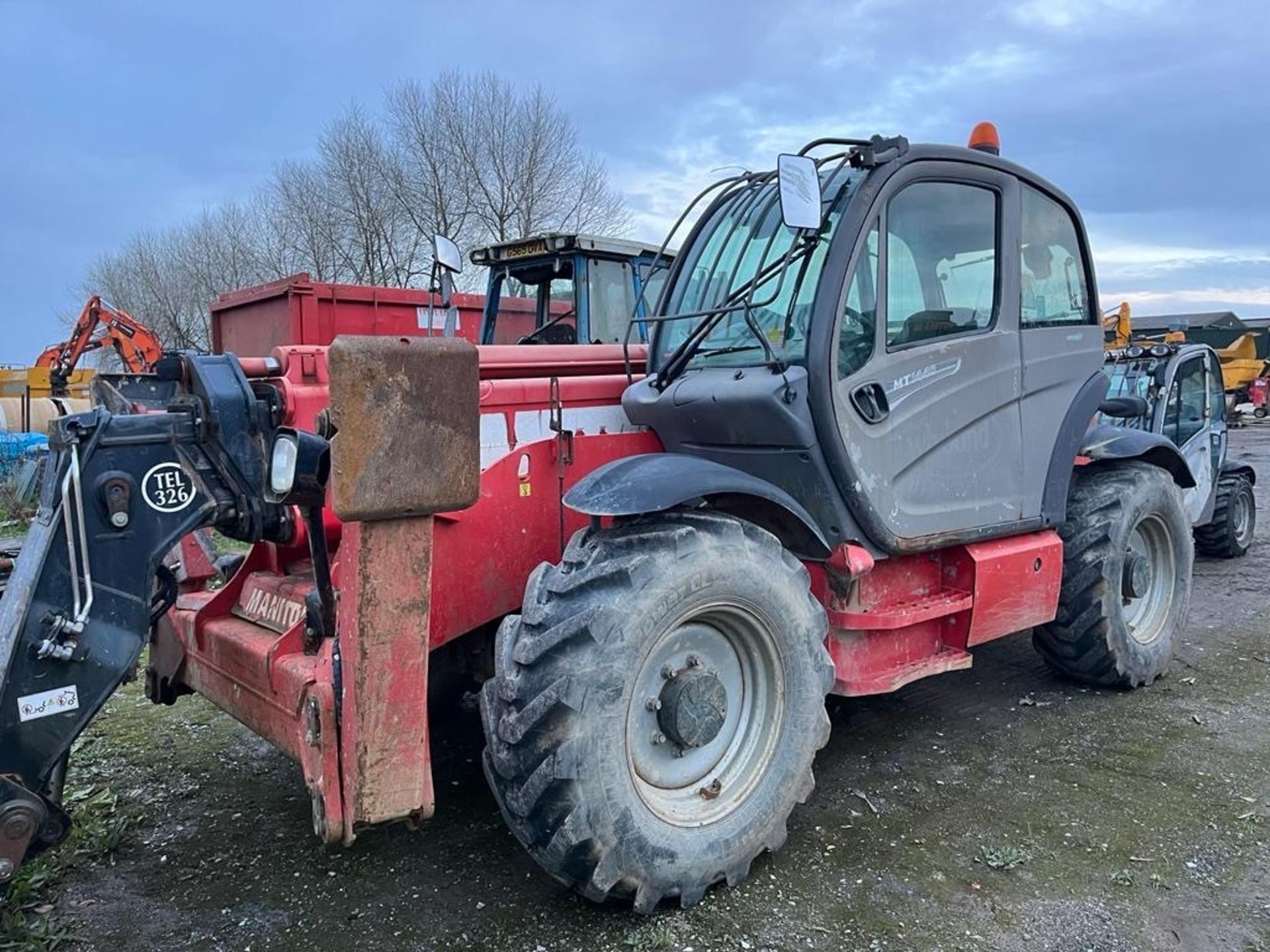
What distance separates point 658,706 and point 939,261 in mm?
2212

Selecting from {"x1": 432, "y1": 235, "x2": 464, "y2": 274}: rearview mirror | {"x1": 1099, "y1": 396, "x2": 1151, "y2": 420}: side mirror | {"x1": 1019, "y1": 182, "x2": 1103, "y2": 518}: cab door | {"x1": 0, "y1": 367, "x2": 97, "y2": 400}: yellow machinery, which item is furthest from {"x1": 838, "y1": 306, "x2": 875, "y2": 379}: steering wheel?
{"x1": 0, "y1": 367, "x2": 97, "y2": 400}: yellow machinery

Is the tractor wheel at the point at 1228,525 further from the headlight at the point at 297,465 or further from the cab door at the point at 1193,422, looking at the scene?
the headlight at the point at 297,465

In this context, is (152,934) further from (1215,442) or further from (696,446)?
(1215,442)

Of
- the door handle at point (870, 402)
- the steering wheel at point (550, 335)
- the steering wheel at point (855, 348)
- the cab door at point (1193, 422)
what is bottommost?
the cab door at point (1193, 422)

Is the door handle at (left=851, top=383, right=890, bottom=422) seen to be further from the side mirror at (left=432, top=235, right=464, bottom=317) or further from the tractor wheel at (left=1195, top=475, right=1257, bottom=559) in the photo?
the tractor wheel at (left=1195, top=475, right=1257, bottom=559)

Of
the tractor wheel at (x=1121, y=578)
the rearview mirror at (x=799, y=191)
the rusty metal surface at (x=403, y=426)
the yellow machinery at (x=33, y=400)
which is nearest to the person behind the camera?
the rusty metal surface at (x=403, y=426)

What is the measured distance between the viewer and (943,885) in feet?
10.5

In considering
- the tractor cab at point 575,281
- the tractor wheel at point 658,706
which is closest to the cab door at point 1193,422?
the tractor cab at point 575,281

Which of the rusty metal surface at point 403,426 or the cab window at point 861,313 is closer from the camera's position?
the rusty metal surface at point 403,426

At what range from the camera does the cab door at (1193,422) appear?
8195 mm

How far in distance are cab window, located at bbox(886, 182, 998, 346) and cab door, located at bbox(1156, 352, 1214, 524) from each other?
4.95 m

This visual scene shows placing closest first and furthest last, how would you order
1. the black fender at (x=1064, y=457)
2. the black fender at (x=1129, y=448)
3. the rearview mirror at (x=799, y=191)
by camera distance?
the rearview mirror at (x=799, y=191) < the black fender at (x=1064, y=457) < the black fender at (x=1129, y=448)

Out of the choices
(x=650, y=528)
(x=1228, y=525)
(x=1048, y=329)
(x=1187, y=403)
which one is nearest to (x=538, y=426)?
(x=650, y=528)

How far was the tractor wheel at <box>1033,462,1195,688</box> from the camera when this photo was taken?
471 cm
